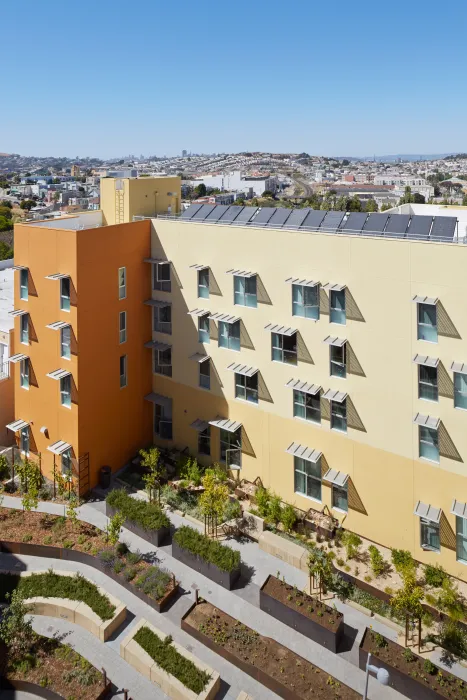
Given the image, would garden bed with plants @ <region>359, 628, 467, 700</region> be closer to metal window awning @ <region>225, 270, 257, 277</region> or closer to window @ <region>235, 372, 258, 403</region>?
window @ <region>235, 372, 258, 403</region>

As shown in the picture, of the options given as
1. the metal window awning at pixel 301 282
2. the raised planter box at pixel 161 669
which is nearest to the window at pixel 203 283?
the metal window awning at pixel 301 282

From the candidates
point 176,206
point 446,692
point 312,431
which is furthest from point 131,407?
point 446,692

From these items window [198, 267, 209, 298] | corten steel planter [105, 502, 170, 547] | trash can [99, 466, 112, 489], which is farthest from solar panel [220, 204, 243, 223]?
corten steel planter [105, 502, 170, 547]

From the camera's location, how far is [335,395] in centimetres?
1805

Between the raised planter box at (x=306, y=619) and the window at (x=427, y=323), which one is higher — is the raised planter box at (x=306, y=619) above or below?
below

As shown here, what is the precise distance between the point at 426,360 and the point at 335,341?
306 cm

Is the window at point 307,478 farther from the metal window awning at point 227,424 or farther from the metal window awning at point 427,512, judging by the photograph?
the metal window awning at point 427,512

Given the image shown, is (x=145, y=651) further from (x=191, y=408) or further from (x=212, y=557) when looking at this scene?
(x=191, y=408)

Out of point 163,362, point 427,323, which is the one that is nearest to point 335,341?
point 427,323

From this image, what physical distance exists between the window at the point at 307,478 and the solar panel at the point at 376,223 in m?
8.52

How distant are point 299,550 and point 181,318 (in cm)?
1043

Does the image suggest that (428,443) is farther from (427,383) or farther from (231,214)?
(231,214)

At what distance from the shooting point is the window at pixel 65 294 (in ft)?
65.4

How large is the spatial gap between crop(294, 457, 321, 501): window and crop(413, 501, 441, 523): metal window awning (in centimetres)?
381
